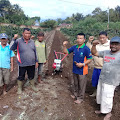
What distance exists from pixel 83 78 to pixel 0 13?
6538 cm

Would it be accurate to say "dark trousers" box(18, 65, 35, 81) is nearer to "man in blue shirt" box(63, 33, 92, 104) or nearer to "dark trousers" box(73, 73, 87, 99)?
"man in blue shirt" box(63, 33, 92, 104)

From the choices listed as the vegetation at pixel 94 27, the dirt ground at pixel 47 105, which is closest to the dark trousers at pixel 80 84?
the dirt ground at pixel 47 105

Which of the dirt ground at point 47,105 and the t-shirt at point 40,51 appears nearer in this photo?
the dirt ground at point 47,105

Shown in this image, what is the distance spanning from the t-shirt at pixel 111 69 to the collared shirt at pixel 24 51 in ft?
6.41

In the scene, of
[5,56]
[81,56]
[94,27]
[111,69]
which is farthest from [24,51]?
[94,27]

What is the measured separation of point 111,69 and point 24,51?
7.27ft

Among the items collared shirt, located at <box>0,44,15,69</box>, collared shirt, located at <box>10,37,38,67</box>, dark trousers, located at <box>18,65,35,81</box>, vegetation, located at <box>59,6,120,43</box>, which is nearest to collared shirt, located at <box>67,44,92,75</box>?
collared shirt, located at <box>10,37,38,67</box>

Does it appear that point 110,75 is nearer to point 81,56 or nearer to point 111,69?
point 111,69

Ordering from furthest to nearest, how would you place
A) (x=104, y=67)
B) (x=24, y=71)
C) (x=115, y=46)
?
(x=24, y=71), (x=104, y=67), (x=115, y=46)

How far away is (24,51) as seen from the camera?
343cm

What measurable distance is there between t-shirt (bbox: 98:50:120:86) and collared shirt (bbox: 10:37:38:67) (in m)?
1.95

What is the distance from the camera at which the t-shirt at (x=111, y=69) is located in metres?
2.47

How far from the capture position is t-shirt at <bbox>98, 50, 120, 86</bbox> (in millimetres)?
2473

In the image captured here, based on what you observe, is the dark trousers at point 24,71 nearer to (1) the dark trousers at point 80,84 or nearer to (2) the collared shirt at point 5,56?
(2) the collared shirt at point 5,56
